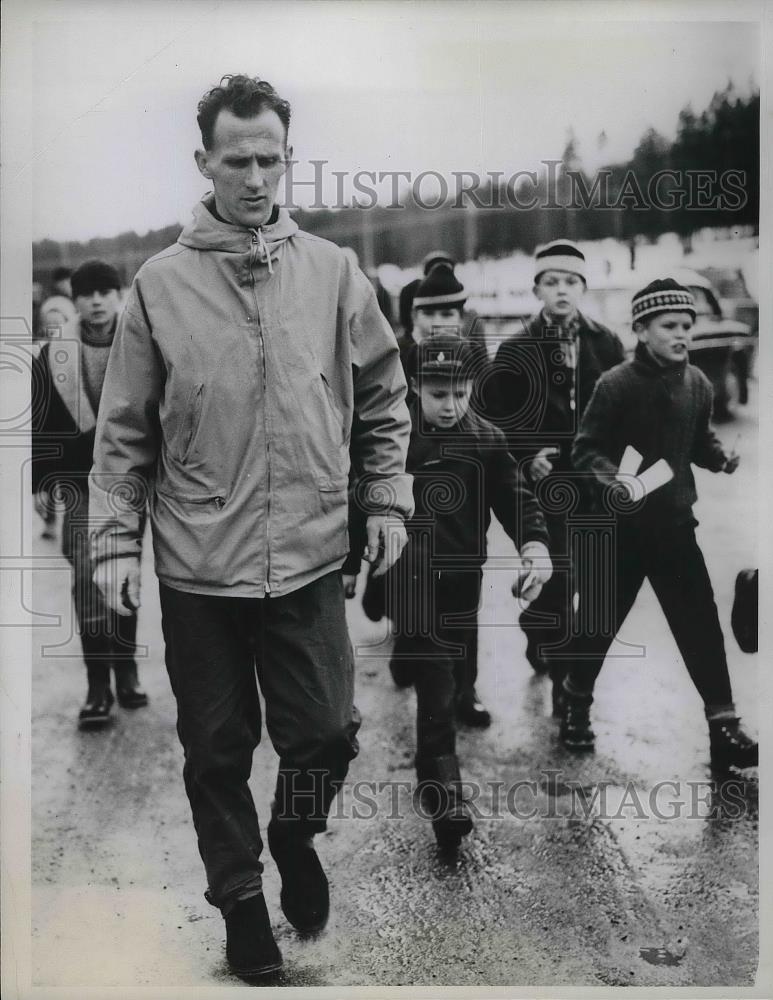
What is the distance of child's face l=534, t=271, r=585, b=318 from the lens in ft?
12.9

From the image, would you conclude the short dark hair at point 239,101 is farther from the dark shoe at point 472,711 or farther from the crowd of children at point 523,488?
the dark shoe at point 472,711

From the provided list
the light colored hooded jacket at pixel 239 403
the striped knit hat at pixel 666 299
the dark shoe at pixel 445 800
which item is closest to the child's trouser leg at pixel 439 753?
the dark shoe at pixel 445 800

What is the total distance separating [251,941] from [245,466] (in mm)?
1370

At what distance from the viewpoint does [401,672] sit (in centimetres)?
400

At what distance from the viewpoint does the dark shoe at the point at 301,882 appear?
3.90m

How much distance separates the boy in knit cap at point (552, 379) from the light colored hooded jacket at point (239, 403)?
451mm

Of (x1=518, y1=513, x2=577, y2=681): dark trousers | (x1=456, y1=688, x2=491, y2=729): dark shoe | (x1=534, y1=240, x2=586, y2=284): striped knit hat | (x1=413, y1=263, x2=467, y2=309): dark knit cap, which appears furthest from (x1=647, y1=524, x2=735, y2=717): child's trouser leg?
(x1=413, y1=263, x2=467, y2=309): dark knit cap

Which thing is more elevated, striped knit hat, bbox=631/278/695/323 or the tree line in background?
the tree line in background

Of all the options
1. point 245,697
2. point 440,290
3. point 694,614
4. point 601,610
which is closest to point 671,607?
point 694,614

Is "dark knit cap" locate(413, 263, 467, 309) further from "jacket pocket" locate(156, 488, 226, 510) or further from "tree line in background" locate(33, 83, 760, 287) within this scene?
"jacket pocket" locate(156, 488, 226, 510)

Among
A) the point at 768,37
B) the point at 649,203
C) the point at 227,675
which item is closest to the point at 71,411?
the point at 227,675

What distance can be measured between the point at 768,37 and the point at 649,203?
60cm

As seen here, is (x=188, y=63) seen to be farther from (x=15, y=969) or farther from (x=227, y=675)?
(x=15, y=969)

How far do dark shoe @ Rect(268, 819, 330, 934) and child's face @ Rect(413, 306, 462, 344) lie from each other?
1.51 m
